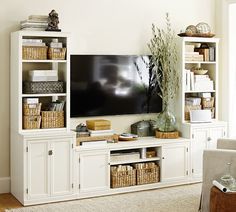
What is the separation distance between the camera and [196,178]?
19.8ft

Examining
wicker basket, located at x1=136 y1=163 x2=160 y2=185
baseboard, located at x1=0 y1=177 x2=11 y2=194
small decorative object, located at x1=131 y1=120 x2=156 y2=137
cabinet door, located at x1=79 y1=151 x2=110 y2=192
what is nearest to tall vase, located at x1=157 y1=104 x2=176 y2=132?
small decorative object, located at x1=131 y1=120 x2=156 y2=137

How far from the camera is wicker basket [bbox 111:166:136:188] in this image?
5.50m

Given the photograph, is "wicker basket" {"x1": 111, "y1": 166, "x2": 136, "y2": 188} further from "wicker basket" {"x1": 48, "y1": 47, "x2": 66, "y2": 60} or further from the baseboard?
"wicker basket" {"x1": 48, "y1": 47, "x2": 66, "y2": 60}

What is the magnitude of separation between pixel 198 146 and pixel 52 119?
6.27 ft

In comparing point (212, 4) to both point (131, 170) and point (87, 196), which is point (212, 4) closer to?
point (131, 170)

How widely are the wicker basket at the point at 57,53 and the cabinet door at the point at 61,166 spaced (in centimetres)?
88

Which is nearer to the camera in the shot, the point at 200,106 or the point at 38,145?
the point at 38,145

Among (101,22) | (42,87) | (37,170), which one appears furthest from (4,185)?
(101,22)

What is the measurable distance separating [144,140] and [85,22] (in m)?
1.56

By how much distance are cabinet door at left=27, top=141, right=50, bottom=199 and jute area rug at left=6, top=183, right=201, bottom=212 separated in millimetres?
156

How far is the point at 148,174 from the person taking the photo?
5.71 m

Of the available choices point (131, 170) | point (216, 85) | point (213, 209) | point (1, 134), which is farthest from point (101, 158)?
point (216, 85)

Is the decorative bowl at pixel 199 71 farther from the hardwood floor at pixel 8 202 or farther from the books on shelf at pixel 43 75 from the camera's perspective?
the hardwood floor at pixel 8 202

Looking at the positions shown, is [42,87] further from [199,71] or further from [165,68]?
[199,71]
